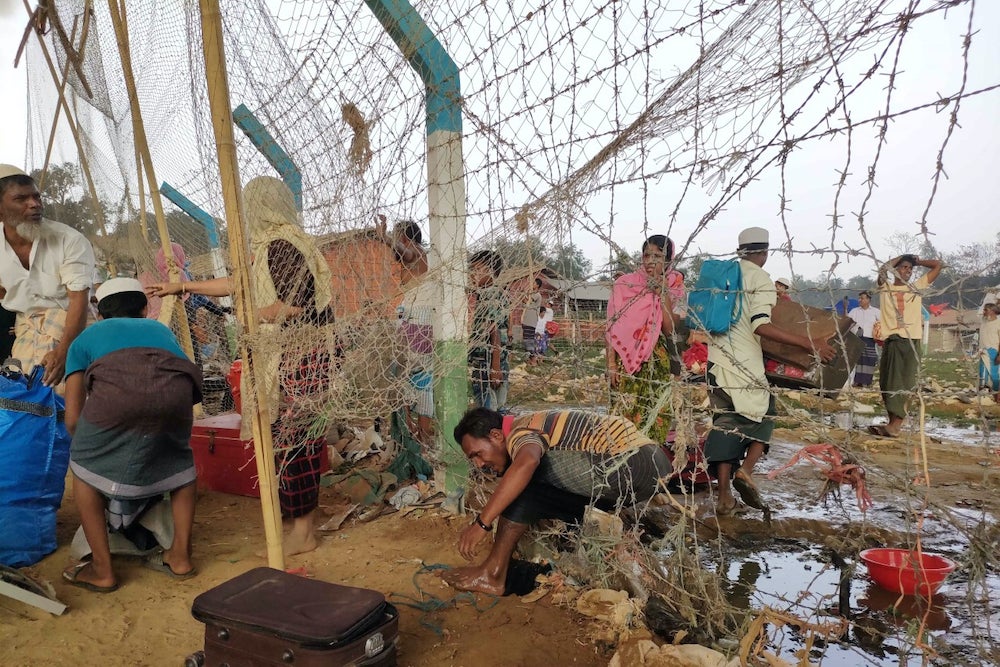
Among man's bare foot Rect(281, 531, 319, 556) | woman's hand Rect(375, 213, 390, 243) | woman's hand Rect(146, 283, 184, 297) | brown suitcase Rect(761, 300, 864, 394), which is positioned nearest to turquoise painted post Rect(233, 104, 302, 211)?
woman's hand Rect(375, 213, 390, 243)

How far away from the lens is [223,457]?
12.6ft

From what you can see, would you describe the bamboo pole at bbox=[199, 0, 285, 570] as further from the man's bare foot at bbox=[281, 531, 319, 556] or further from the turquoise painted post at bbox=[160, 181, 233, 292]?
the turquoise painted post at bbox=[160, 181, 233, 292]

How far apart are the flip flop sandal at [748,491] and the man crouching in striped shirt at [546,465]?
1.04 metres

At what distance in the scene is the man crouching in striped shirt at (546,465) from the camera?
8.46 feet

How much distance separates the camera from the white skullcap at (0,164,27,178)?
2904 millimetres

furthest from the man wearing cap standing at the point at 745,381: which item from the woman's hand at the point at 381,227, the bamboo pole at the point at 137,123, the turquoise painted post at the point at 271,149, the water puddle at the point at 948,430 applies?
the bamboo pole at the point at 137,123

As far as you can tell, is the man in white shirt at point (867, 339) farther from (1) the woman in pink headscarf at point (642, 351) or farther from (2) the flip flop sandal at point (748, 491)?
(1) the woman in pink headscarf at point (642, 351)

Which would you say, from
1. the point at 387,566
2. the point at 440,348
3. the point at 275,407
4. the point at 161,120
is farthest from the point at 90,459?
the point at 161,120

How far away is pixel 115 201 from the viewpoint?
16.6 ft

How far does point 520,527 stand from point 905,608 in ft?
5.24

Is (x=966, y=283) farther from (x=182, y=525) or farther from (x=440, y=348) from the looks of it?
(x=182, y=525)

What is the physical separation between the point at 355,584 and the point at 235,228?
158 cm

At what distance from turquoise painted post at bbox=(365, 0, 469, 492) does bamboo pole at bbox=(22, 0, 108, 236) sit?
109 inches

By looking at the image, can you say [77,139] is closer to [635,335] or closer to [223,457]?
[223,457]
